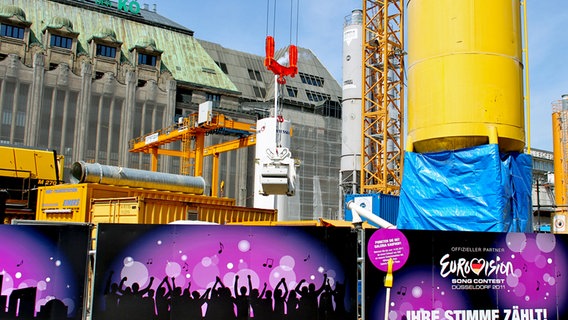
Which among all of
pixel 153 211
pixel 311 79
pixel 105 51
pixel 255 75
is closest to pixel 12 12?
pixel 105 51

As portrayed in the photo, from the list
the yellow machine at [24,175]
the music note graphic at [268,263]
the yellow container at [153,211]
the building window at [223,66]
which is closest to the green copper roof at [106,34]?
the building window at [223,66]

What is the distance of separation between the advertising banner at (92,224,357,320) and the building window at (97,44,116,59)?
53.8 metres

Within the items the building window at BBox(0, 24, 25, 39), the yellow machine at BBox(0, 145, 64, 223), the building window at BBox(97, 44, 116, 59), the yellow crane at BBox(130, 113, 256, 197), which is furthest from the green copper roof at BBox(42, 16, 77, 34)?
the yellow machine at BBox(0, 145, 64, 223)

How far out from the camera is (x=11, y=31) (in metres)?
53.7

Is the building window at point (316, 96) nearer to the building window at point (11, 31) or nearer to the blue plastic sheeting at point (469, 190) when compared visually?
the building window at point (11, 31)

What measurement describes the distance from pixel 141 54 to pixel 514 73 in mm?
51578

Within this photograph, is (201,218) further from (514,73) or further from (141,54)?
(141,54)

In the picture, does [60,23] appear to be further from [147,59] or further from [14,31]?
[147,59]

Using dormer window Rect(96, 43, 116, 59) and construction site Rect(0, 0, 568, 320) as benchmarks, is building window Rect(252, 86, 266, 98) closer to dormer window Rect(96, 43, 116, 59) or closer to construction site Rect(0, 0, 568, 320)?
dormer window Rect(96, 43, 116, 59)

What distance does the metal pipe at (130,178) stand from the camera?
76.4ft

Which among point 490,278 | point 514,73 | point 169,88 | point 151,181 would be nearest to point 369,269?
point 490,278

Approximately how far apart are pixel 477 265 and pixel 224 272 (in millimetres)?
4530

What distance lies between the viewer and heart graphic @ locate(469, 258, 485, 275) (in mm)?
9922

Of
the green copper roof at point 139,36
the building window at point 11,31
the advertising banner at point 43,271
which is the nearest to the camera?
the advertising banner at point 43,271
